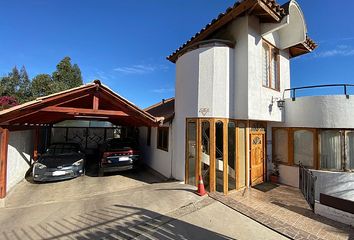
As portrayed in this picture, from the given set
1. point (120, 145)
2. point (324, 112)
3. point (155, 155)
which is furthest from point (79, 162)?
point (324, 112)

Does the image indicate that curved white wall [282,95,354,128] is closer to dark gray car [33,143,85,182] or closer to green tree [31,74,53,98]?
dark gray car [33,143,85,182]

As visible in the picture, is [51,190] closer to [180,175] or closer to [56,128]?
[180,175]

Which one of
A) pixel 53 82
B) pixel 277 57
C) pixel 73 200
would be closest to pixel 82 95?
pixel 73 200

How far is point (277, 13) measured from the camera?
716cm

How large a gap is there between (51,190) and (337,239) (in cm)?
938

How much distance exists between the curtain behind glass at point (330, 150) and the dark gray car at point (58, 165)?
1121 cm

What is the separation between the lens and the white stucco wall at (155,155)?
29.6 ft

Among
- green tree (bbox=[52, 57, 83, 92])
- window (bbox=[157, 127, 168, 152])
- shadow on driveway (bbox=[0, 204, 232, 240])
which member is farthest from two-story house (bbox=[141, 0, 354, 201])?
green tree (bbox=[52, 57, 83, 92])

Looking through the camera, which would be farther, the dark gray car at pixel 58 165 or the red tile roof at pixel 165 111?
the red tile roof at pixel 165 111

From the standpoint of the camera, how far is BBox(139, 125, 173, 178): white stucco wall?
9.01 metres

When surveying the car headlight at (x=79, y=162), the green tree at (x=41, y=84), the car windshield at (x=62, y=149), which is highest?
the green tree at (x=41, y=84)

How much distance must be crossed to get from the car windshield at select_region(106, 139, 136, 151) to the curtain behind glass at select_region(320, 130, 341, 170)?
Answer: 9152mm

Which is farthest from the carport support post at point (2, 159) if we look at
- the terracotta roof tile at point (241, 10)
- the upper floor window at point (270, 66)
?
the upper floor window at point (270, 66)

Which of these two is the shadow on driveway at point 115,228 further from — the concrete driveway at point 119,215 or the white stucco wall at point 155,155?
the white stucco wall at point 155,155
